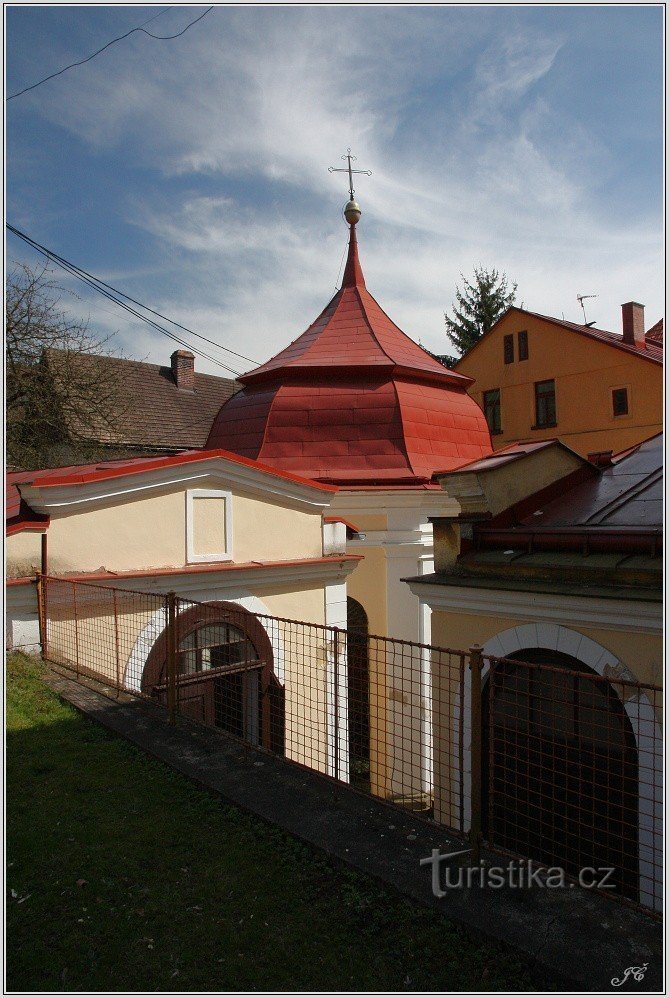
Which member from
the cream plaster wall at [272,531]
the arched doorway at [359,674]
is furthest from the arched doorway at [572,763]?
the arched doorway at [359,674]

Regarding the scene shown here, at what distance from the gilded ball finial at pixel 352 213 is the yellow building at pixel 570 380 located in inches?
304

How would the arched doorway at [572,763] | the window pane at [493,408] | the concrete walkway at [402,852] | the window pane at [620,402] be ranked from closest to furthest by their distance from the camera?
1. the concrete walkway at [402,852]
2. the arched doorway at [572,763]
3. the window pane at [620,402]
4. the window pane at [493,408]

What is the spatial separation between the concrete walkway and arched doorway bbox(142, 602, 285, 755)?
233cm

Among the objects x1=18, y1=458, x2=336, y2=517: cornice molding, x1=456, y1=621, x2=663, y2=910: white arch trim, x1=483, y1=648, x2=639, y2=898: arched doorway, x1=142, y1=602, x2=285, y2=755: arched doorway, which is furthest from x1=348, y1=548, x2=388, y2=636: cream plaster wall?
x1=483, y1=648, x2=639, y2=898: arched doorway

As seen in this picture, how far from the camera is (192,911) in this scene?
3.17 m

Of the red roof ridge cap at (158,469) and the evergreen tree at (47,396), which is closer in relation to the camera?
the red roof ridge cap at (158,469)

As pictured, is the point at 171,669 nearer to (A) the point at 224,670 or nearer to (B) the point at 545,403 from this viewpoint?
(A) the point at 224,670

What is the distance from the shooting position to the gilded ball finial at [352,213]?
1689cm

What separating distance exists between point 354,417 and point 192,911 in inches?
408

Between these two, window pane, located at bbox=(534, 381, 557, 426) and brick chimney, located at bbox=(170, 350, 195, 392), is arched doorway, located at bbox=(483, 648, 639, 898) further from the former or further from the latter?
brick chimney, located at bbox=(170, 350, 195, 392)

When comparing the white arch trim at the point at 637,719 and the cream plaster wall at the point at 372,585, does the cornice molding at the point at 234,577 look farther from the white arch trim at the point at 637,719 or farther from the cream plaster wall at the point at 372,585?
the white arch trim at the point at 637,719

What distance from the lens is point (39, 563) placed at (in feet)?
24.1

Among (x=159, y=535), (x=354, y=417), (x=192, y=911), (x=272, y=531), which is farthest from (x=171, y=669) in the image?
(x=354, y=417)

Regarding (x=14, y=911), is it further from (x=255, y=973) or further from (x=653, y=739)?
(x=653, y=739)
